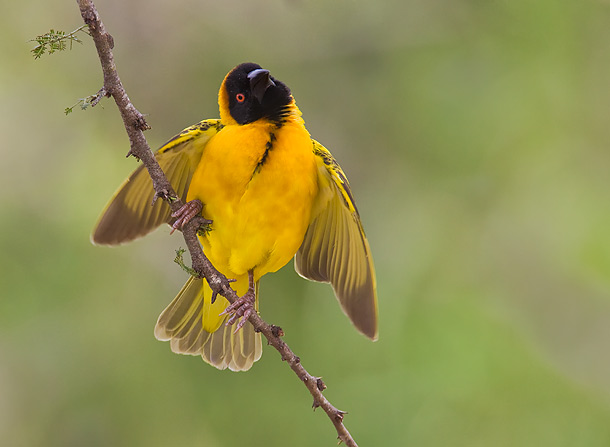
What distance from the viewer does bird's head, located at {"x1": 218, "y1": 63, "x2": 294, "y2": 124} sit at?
336 centimetres

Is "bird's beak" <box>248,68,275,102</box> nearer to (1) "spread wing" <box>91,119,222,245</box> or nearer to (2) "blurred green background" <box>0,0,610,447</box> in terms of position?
(1) "spread wing" <box>91,119,222,245</box>

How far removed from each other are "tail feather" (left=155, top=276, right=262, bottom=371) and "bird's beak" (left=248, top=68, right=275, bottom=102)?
1.04 meters

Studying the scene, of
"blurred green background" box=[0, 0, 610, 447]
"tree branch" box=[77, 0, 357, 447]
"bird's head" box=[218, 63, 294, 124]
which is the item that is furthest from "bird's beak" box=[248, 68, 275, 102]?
"blurred green background" box=[0, 0, 610, 447]

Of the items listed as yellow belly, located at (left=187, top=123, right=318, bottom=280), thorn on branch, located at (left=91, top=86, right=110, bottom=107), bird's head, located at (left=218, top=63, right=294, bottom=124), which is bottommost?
thorn on branch, located at (left=91, top=86, right=110, bottom=107)

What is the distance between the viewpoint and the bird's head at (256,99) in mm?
3357

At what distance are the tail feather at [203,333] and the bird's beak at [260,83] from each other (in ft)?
3.42

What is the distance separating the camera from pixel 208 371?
19.1 feet

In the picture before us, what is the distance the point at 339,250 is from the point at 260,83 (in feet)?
2.91

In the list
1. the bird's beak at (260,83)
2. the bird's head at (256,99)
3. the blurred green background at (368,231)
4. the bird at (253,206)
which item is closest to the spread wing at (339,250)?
the bird at (253,206)

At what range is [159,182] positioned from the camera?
101 inches

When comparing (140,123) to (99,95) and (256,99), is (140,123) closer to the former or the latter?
(99,95)

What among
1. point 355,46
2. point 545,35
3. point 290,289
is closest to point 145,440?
point 290,289

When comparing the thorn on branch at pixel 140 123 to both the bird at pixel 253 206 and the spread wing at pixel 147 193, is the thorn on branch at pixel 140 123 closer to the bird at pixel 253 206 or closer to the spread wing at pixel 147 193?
the bird at pixel 253 206

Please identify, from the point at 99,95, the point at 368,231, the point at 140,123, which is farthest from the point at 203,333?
the point at 368,231
